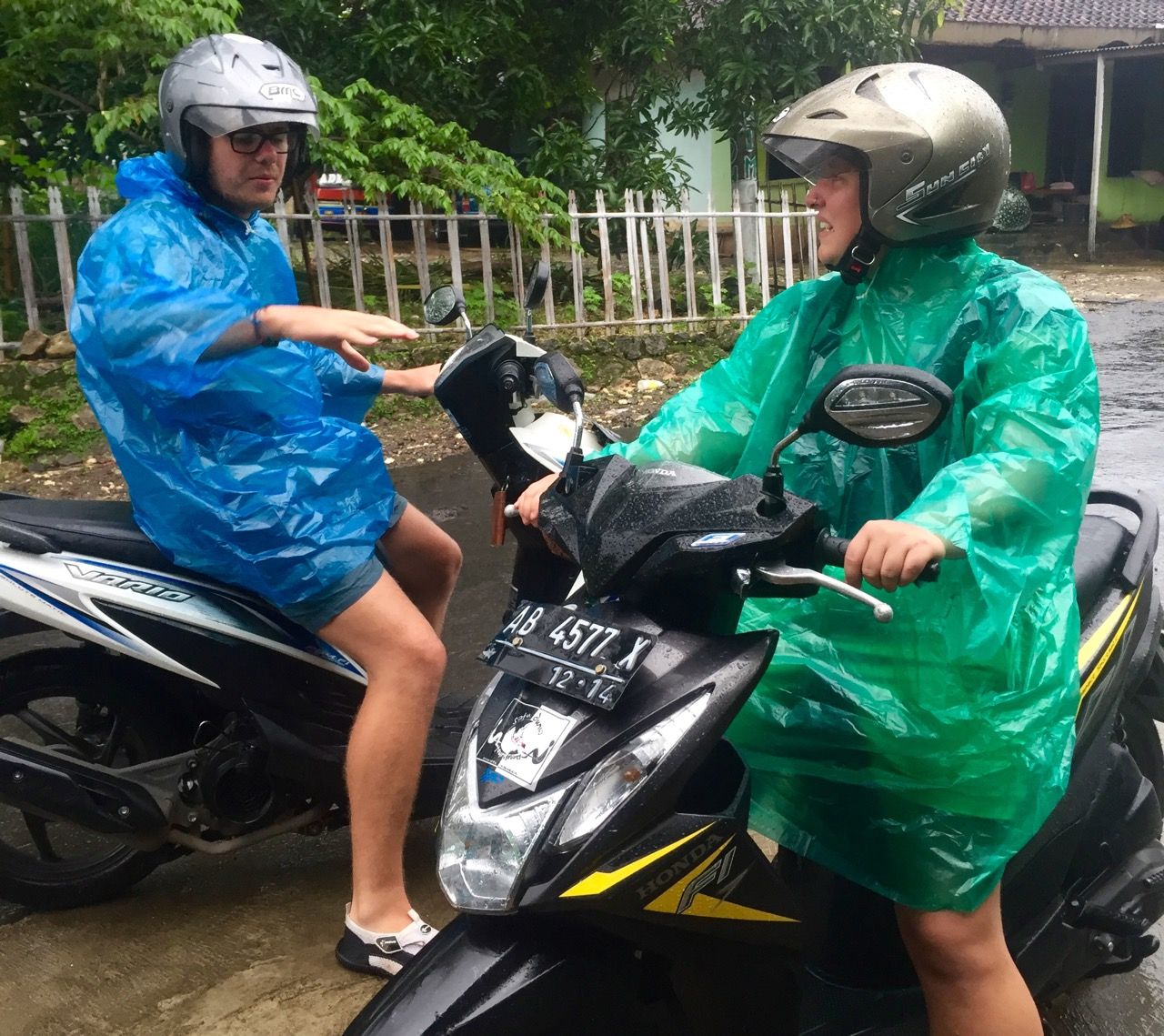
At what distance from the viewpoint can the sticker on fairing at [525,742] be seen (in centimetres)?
148

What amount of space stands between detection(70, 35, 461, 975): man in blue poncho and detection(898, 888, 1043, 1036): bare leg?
1103 mm

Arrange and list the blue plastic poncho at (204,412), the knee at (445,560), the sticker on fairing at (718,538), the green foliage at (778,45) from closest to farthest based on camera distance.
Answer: the sticker on fairing at (718,538)
the blue plastic poncho at (204,412)
the knee at (445,560)
the green foliage at (778,45)

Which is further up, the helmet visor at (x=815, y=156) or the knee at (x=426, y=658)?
the helmet visor at (x=815, y=156)

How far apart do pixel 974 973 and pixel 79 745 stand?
6.50 feet

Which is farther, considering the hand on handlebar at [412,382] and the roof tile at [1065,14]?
the roof tile at [1065,14]

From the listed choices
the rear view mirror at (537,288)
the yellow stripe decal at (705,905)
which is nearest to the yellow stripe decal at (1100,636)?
the yellow stripe decal at (705,905)

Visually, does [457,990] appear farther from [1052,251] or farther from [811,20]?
[1052,251]

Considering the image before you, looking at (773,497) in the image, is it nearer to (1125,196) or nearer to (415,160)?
(415,160)

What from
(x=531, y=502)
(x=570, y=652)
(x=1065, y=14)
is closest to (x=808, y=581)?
(x=570, y=652)

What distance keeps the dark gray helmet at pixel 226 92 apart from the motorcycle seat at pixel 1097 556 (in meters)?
1.86

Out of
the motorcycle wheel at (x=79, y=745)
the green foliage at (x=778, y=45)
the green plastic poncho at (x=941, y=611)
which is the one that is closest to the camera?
the green plastic poncho at (x=941, y=611)

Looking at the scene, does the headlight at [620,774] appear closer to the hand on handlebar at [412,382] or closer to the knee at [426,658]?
the knee at [426,658]

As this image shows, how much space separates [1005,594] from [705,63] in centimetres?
932

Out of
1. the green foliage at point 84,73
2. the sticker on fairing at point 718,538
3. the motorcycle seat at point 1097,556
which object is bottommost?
the motorcycle seat at point 1097,556
